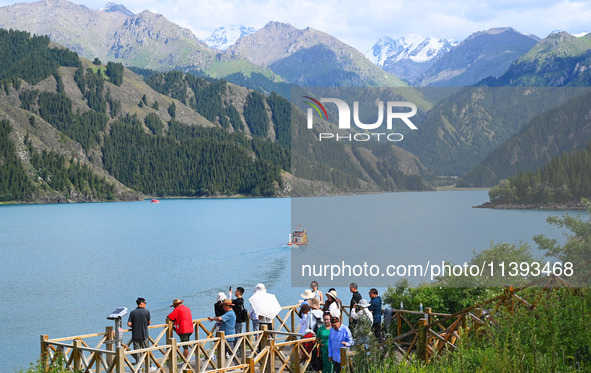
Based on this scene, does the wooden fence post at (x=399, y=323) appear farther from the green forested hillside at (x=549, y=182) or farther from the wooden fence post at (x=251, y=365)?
the wooden fence post at (x=251, y=365)

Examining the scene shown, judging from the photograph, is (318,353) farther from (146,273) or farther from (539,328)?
(146,273)

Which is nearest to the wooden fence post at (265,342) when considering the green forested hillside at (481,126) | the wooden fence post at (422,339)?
the wooden fence post at (422,339)

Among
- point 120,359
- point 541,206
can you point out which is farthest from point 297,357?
point 541,206

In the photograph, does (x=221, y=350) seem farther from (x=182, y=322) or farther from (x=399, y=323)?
(x=399, y=323)

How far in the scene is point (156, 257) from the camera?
9562 cm

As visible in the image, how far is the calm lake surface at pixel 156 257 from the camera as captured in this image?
25.4 m

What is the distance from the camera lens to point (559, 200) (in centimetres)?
2506

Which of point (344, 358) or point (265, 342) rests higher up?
point (344, 358)

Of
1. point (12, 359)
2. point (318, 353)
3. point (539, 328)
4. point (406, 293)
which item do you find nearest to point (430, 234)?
point (406, 293)

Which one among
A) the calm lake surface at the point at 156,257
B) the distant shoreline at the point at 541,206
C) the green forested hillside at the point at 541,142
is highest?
the green forested hillside at the point at 541,142

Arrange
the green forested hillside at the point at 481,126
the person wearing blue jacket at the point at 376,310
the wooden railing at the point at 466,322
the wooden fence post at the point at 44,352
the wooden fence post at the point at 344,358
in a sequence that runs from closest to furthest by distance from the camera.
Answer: the wooden fence post at the point at 344,358 < the wooden railing at the point at 466,322 < the wooden fence post at the point at 44,352 < the person wearing blue jacket at the point at 376,310 < the green forested hillside at the point at 481,126

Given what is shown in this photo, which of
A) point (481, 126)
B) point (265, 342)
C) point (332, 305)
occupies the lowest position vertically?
point (265, 342)

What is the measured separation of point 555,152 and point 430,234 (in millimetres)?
4742

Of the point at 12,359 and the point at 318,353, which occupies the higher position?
the point at 318,353
